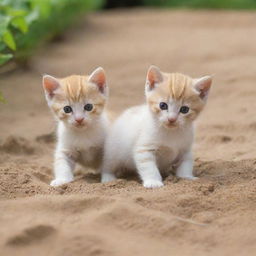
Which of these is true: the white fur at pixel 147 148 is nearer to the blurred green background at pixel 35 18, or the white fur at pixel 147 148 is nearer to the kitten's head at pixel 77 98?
the kitten's head at pixel 77 98

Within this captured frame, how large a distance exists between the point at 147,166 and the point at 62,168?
74 cm

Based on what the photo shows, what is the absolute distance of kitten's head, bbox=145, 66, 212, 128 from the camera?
4.45m

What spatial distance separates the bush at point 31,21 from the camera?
6.10m

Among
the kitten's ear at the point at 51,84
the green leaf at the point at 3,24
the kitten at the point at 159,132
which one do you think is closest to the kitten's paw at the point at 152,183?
the kitten at the point at 159,132

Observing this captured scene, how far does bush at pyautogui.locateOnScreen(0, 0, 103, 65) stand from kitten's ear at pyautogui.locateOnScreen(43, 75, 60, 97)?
2.83 feet

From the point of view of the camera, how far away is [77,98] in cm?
468

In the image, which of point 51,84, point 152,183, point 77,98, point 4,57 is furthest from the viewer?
point 4,57

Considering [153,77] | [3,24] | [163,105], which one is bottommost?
[163,105]

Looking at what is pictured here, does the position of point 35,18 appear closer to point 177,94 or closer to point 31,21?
point 31,21

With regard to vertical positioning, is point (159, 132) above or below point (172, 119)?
below

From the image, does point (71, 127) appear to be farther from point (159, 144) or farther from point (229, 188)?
point (229, 188)

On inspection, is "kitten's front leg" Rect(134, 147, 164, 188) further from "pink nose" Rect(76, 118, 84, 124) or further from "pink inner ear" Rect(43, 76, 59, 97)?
"pink inner ear" Rect(43, 76, 59, 97)

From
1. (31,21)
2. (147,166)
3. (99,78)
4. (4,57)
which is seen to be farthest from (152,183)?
(31,21)

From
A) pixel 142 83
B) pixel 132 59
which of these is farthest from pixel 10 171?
pixel 132 59
